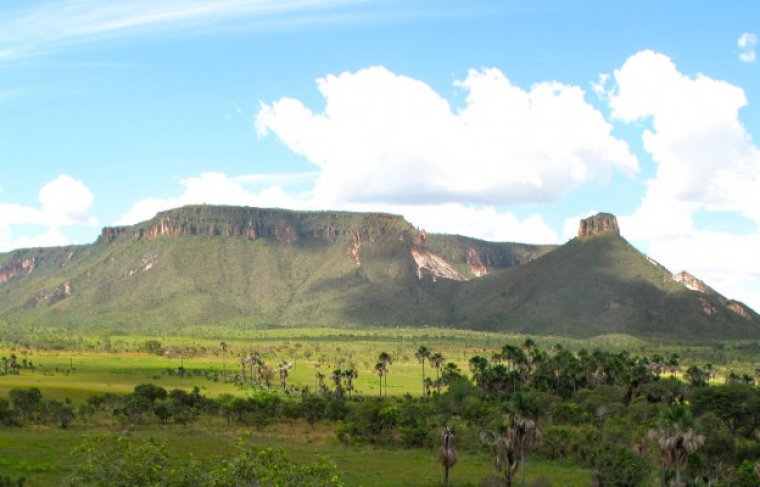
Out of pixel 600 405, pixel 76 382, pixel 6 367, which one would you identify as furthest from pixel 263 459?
pixel 6 367

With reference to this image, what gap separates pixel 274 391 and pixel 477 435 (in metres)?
57.7

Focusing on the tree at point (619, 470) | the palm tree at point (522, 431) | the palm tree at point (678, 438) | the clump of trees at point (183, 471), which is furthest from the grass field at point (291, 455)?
the clump of trees at point (183, 471)

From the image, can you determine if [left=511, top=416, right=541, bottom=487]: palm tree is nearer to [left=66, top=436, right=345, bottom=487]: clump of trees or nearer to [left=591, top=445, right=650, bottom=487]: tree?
[left=591, top=445, right=650, bottom=487]: tree

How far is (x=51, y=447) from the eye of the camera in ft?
236

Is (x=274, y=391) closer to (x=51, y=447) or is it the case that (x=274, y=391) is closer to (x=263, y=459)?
(x=51, y=447)

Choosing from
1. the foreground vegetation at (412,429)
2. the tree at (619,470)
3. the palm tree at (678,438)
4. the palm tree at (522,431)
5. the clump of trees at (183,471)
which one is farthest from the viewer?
the tree at (619,470)

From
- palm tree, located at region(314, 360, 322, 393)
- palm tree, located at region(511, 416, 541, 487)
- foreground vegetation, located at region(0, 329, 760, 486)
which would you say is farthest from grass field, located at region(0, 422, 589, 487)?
palm tree, located at region(314, 360, 322, 393)

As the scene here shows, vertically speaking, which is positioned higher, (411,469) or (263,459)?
(263,459)

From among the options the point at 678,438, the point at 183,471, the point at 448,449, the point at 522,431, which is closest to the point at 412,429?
the point at 448,449

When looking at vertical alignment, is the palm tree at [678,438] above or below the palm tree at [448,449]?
above

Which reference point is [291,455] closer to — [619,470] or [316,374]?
[619,470]

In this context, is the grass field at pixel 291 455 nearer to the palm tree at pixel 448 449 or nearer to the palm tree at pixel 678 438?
the palm tree at pixel 448 449

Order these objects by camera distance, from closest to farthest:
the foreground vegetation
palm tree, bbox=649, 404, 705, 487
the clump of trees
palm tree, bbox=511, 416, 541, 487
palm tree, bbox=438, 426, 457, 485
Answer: the clump of trees
palm tree, bbox=649, 404, 705, 487
the foreground vegetation
palm tree, bbox=511, 416, 541, 487
palm tree, bbox=438, 426, 457, 485

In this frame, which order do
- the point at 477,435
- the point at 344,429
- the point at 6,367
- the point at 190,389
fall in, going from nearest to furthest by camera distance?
the point at 477,435 → the point at 344,429 → the point at 190,389 → the point at 6,367
